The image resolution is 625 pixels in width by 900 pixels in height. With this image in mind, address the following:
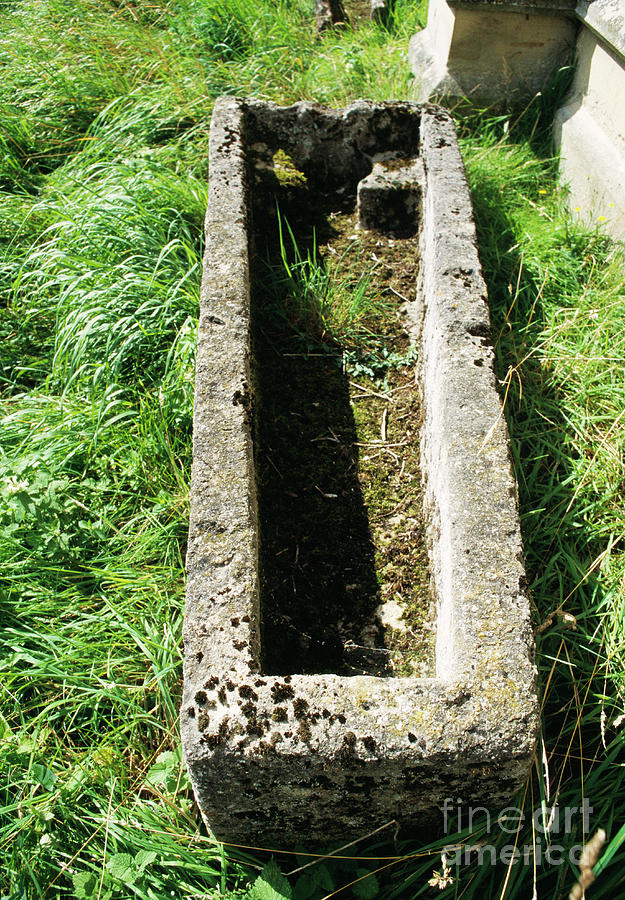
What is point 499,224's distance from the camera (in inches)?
129

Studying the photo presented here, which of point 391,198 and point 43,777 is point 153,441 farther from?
point 391,198

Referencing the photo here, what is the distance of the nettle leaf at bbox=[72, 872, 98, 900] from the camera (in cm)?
158

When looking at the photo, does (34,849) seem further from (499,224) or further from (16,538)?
(499,224)

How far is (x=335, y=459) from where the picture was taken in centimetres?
236

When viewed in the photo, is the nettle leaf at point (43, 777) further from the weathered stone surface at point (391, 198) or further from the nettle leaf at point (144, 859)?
the weathered stone surface at point (391, 198)

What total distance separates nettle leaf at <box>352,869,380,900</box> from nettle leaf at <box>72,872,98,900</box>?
617mm

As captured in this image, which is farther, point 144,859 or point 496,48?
point 496,48

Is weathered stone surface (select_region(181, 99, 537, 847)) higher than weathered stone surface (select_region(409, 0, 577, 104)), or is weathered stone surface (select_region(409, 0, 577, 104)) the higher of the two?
weathered stone surface (select_region(409, 0, 577, 104))

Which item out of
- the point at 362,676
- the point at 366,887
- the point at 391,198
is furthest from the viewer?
the point at 391,198
